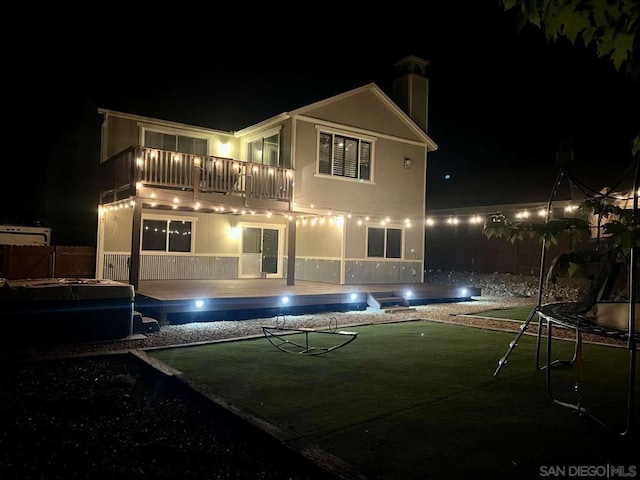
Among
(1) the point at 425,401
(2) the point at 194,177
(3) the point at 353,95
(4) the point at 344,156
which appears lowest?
Answer: (1) the point at 425,401

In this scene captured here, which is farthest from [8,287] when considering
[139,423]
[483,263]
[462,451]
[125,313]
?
[483,263]

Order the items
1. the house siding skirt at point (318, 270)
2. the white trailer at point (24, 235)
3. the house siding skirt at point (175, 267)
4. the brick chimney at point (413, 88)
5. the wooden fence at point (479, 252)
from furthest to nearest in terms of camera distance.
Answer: the brick chimney at point (413, 88), the wooden fence at point (479, 252), the white trailer at point (24, 235), the house siding skirt at point (318, 270), the house siding skirt at point (175, 267)

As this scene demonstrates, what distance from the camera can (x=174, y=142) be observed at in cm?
1593

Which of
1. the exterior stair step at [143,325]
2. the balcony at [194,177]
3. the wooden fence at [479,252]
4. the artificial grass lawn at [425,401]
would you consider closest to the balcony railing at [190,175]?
the balcony at [194,177]

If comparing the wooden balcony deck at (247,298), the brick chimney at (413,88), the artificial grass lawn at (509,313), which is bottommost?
the artificial grass lawn at (509,313)

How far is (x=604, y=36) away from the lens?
92.1 inches

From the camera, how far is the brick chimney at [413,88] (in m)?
18.0

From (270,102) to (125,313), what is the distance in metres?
11.0

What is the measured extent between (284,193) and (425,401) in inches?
396

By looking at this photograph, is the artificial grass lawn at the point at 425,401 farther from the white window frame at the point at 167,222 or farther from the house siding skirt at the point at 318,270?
the white window frame at the point at 167,222

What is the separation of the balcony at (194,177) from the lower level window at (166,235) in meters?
1.62

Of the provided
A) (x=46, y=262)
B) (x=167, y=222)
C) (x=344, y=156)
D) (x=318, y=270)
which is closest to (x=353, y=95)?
(x=344, y=156)

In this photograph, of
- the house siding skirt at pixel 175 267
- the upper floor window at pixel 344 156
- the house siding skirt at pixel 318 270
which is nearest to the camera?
the house siding skirt at pixel 175 267

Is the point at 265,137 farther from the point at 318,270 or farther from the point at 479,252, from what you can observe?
the point at 479,252
